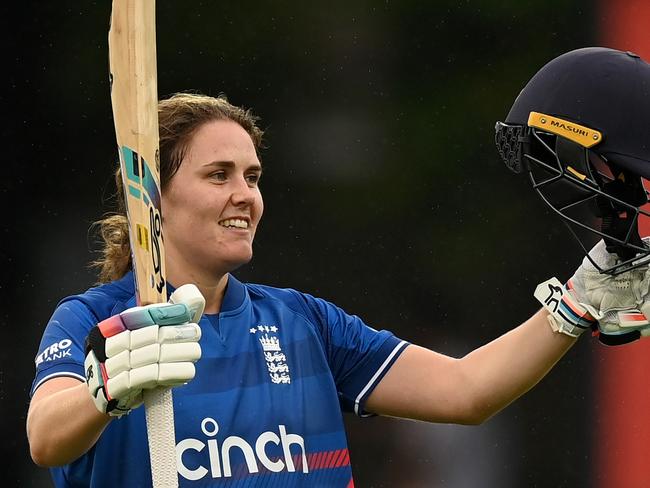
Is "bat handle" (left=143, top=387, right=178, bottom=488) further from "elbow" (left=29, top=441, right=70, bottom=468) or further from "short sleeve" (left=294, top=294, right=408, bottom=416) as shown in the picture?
"short sleeve" (left=294, top=294, right=408, bottom=416)

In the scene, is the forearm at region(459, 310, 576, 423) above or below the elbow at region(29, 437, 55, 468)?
above

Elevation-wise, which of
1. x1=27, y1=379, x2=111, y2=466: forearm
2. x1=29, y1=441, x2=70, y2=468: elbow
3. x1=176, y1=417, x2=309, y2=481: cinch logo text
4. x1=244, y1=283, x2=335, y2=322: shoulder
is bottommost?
x1=176, y1=417, x2=309, y2=481: cinch logo text

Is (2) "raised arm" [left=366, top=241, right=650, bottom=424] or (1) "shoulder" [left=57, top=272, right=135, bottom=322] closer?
(2) "raised arm" [left=366, top=241, right=650, bottom=424]

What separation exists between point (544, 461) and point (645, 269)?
2.29m

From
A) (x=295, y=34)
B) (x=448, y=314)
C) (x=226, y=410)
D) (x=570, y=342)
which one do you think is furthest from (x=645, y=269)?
(x=295, y=34)

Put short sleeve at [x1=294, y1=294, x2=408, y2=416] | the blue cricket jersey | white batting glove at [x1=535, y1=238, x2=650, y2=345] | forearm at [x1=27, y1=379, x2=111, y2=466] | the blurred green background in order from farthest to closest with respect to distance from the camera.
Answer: the blurred green background → short sleeve at [x1=294, y1=294, x2=408, y2=416] → the blue cricket jersey → white batting glove at [x1=535, y1=238, x2=650, y2=345] → forearm at [x1=27, y1=379, x2=111, y2=466]

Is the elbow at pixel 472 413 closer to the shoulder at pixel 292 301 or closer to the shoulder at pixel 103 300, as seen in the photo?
the shoulder at pixel 292 301

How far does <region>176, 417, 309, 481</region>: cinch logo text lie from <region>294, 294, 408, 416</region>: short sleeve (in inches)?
9.4

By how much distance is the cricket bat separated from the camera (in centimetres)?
221

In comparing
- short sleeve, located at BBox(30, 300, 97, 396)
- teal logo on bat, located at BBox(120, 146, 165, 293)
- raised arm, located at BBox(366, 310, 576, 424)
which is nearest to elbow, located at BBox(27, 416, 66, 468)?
short sleeve, located at BBox(30, 300, 97, 396)

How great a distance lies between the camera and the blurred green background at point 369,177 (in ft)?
14.9

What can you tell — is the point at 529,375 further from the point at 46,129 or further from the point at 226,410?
the point at 46,129

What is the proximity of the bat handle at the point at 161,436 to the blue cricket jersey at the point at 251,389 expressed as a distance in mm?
332

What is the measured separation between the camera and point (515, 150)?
246 cm
